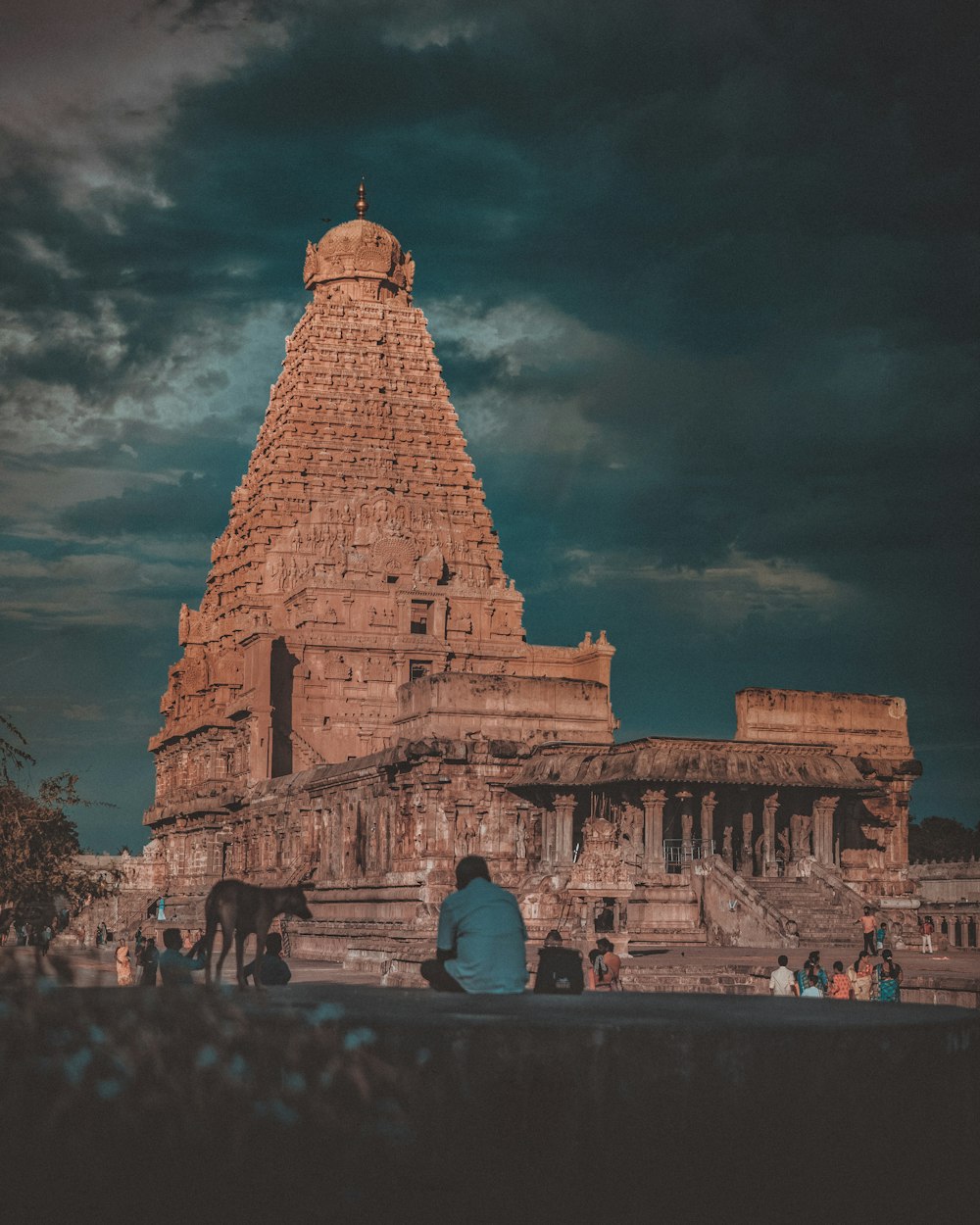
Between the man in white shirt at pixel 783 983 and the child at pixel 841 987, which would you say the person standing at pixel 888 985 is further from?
the man in white shirt at pixel 783 983

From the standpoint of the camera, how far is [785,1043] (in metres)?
9.42

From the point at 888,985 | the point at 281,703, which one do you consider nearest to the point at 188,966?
the point at 888,985

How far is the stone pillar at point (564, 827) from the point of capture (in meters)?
51.2

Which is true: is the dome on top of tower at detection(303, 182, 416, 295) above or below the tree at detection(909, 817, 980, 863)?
above

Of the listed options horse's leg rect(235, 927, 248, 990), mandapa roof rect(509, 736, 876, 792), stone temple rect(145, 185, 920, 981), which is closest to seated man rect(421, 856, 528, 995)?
horse's leg rect(235, 927, 248, 990)

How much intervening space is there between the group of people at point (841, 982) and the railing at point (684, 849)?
20.0 m

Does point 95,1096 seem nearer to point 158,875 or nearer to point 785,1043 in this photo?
point 785,1043

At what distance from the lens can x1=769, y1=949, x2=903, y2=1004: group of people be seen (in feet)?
84.1

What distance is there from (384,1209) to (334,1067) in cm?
70

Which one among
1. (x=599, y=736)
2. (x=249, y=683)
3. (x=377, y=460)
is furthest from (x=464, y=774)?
(x=377, y=460)

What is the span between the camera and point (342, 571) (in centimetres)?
8150

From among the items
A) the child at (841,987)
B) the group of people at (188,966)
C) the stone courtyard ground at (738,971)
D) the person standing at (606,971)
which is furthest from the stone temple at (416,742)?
the group of people at (188,966)

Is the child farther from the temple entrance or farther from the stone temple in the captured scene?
the temple entrance

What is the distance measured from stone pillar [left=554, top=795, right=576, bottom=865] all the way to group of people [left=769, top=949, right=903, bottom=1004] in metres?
21.5
